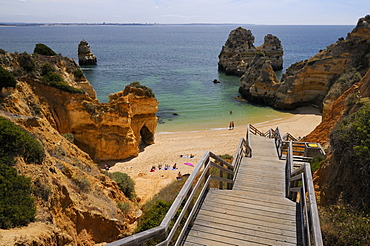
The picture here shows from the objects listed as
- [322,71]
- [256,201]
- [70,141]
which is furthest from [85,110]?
[322,71]

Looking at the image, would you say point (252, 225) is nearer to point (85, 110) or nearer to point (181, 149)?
point (85, 110)

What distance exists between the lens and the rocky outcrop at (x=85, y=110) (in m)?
19.1

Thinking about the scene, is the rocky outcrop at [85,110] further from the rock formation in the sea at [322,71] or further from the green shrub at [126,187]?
the rock formation in the sea at [322,71]

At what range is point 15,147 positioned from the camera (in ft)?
25.8

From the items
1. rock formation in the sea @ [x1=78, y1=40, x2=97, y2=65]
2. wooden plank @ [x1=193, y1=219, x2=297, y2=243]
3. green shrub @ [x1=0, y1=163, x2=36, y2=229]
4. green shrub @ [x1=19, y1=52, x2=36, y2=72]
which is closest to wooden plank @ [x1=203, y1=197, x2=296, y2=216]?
wooden plank @ [x1=193, y1=219, x2=297, y2=243]

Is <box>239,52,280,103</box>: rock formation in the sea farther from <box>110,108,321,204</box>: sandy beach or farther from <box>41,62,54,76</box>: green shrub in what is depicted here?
<box>41,62,54,76</box>: green shrub

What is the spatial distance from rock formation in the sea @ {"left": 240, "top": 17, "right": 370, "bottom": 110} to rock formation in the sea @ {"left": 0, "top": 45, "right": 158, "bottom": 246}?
23.4 metres

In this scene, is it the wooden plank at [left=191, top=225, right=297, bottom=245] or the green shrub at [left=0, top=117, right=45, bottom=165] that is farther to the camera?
the green shrub at [left=0, top=117, right=45, bottom=165]

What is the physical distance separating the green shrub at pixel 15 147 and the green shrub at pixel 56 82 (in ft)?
40.2

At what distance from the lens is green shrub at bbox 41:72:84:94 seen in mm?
19703

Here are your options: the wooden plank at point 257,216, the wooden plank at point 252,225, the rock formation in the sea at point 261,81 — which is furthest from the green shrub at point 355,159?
the rock formation in the sea at point 261,81

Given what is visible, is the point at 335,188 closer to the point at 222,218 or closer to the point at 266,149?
the point at 222,218

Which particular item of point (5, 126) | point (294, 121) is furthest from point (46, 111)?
point (294, 121)

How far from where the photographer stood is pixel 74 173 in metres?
10.6
